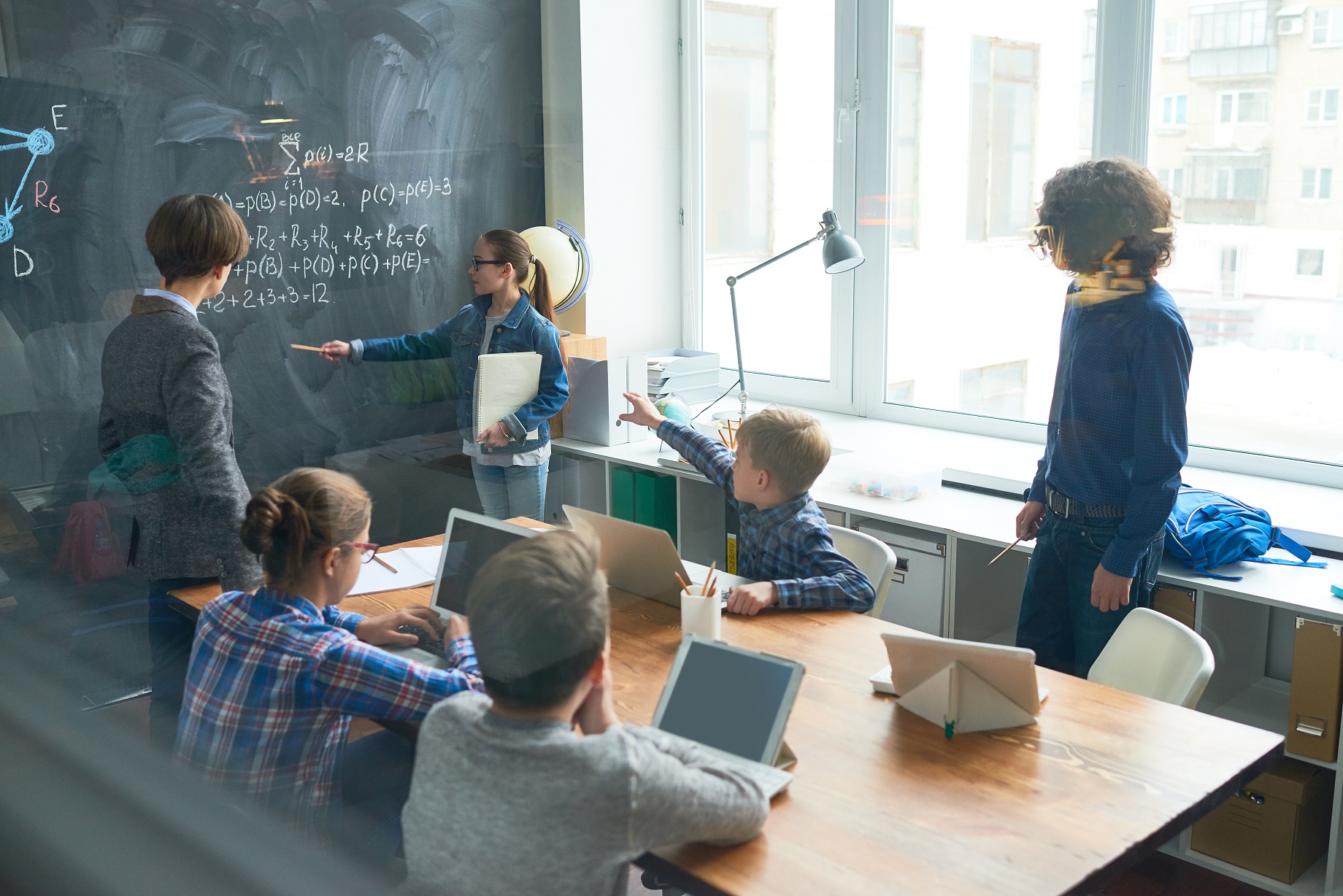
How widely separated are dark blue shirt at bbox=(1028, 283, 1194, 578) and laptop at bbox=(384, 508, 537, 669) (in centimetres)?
127

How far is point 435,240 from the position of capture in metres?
2.12

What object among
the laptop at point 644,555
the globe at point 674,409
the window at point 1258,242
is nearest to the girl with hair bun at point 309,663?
the laptop at point 644,555

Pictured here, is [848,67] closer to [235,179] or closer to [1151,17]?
[1151,17]

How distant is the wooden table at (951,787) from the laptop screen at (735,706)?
8 cm

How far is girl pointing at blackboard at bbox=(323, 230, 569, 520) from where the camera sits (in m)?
1.84

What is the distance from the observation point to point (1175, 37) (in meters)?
2.80

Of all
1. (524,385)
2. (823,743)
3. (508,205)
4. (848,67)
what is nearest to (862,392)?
(848,67)

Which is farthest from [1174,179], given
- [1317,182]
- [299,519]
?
[299,519]

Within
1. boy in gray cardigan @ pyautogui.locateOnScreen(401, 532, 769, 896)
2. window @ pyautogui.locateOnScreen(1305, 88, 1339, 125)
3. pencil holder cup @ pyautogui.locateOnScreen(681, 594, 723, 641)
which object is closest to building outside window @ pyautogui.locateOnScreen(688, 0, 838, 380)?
pencil holder cup @ pyautogui.locateOnScreen(681, 594, 723, 641)

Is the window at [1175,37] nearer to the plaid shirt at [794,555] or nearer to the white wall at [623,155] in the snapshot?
the white wall at [623,155]

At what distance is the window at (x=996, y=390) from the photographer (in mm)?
3262

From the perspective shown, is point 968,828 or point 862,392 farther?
point 862,392

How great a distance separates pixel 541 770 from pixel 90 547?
77cm

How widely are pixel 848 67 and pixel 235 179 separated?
85.2 inches
